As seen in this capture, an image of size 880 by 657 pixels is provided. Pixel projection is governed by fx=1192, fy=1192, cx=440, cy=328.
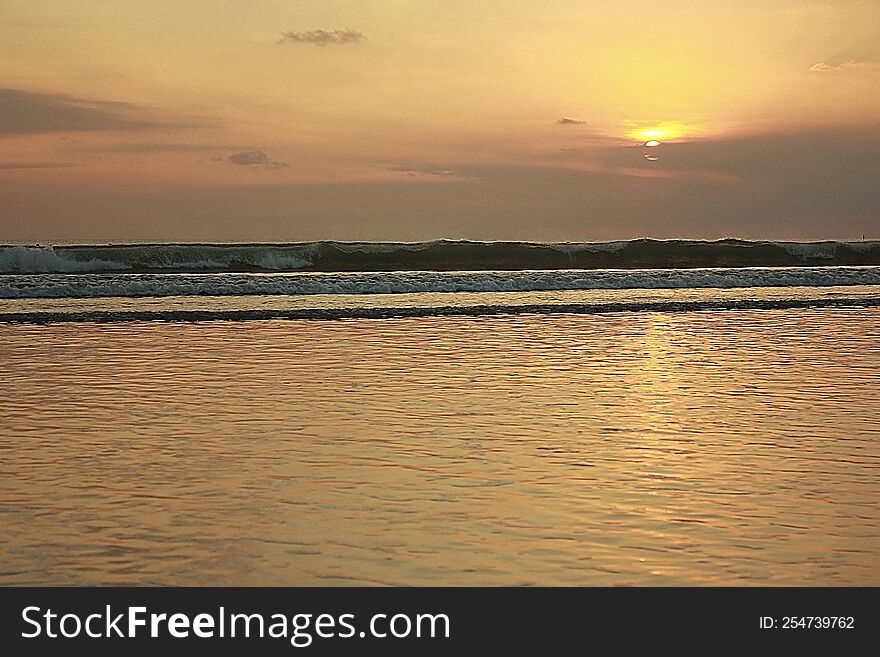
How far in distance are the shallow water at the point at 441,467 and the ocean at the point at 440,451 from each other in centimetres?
2

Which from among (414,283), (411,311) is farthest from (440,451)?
(414,283)

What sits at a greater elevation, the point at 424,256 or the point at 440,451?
the point at 424,256

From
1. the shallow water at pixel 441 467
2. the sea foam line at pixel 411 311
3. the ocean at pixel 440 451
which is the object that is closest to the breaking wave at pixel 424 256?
the sea foam line at pixel 411 311

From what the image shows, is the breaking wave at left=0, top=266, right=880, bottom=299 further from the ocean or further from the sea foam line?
the ocean

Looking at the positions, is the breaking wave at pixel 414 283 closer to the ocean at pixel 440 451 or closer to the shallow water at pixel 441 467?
the ocean at pixel 440 451

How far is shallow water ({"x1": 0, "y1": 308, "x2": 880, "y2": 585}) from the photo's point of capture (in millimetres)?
4859

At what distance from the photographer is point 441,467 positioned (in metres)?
6.62

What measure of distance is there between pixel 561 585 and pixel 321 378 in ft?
20.4

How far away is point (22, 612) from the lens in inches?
169

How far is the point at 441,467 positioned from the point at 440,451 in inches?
18.5

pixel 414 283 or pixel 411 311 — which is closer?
pixel 411 311

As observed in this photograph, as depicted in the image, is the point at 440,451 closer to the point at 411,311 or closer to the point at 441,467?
the point at 441,467

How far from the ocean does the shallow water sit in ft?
0.08

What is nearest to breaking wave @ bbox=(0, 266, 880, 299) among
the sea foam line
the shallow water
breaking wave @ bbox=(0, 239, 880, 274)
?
the sea foam line
